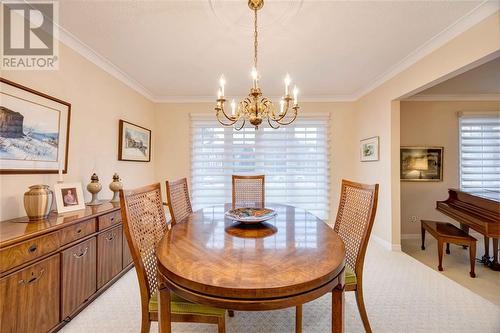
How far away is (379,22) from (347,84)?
160 cm

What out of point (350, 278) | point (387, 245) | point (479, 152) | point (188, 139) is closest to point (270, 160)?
point (188, 139)

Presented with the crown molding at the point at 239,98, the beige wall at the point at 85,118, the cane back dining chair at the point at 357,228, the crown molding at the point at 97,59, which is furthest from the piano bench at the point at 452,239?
the crown molding at the point at 97,59

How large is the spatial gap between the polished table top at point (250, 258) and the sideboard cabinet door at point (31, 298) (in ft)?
2.95

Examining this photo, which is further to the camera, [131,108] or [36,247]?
[131,108]

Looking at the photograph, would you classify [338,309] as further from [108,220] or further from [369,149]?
[369,149]

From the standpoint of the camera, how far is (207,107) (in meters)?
4.16

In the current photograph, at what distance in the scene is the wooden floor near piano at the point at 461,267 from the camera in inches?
87.1

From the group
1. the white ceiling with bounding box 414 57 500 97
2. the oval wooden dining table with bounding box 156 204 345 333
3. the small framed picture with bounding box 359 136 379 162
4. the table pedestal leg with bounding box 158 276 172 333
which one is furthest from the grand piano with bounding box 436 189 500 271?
the table pedestal leg with bounding box 158 276 172 333

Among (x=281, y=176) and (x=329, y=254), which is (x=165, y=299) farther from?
(x=281, y=176)

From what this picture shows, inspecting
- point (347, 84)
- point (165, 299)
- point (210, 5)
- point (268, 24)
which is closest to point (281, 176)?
point (347, 84)

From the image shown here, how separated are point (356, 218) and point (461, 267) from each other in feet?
7.40

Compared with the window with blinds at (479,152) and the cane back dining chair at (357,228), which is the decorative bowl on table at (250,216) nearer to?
the cane back dining chair at (357,228)

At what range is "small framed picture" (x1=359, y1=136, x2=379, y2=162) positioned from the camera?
11.2 feet

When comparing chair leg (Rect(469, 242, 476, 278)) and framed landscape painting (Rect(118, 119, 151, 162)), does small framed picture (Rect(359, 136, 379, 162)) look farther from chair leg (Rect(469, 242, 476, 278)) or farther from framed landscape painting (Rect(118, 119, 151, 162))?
framed landscape painting (Rect(118, 119, 151, 162))
